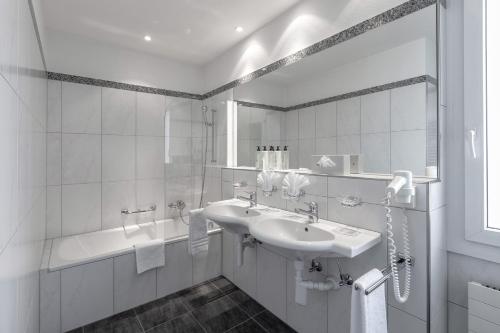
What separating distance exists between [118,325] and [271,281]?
128 centimetres

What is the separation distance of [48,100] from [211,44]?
171cm

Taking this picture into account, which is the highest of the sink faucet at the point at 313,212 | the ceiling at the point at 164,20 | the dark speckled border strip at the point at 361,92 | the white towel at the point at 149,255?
the ceiling at the point at 164,20

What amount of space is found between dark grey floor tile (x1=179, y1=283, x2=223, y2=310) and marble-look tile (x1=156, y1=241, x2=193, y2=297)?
0.25 ft

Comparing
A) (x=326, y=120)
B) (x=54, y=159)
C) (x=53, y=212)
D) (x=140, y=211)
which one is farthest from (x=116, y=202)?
(x=326, y=120)

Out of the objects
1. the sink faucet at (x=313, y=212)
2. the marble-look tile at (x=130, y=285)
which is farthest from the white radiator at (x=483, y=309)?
the marble-look tile at (x=130, y=285)

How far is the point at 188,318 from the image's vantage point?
80.3 inches

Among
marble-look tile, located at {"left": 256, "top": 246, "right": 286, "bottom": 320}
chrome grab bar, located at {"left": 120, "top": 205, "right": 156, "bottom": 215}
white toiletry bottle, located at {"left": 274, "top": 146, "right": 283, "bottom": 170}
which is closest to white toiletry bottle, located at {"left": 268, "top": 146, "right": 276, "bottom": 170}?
white toiletry bottle, located at {"left": 274, "top": 146, "right": 283, "bottom": 170}

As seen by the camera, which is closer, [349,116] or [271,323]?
[349,116]

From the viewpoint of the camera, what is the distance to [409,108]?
1347 millimetres

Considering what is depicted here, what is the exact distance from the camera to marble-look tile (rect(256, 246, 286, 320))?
1977 mm

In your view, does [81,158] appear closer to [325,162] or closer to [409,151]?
[325,162]

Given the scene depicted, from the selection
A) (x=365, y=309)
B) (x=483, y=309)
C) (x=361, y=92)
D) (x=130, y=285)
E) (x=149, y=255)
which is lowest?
(x=130, y=285)

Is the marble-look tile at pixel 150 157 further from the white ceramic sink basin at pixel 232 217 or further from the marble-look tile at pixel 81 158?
the white ceramic sink basin at pixel 232 217

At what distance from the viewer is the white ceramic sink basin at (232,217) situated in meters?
1.69
